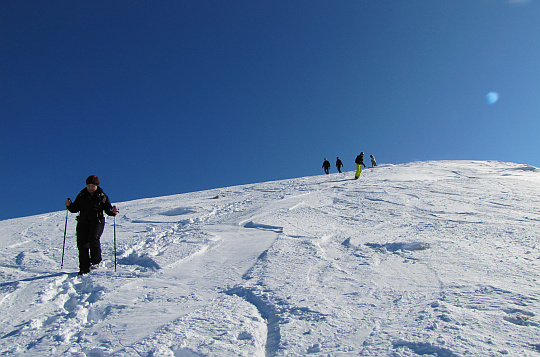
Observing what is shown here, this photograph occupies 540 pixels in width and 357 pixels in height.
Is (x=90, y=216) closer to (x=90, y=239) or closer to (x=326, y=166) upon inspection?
(x=90, y=239)

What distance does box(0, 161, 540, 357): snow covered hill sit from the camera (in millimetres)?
2578

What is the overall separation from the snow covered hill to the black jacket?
842 mm

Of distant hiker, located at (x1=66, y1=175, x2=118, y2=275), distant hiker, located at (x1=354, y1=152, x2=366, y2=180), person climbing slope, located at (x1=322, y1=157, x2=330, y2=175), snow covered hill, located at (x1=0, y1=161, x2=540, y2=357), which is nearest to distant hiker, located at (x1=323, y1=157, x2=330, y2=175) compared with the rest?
person climbing slope, located at (x1=322, y1=157, x2=330, y2=175)

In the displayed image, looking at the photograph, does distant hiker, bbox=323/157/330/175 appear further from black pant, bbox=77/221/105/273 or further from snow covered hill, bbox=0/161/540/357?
black pant, bbox=77/221/105/273

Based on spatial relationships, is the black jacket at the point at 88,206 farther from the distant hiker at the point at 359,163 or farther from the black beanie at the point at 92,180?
the distant hiker at the point at 359,163

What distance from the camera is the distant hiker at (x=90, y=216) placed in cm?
490

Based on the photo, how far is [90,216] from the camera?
16.5 ft

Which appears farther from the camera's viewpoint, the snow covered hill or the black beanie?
the black beanie

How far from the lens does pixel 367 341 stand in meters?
2.54

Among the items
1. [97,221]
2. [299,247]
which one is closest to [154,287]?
[97,221]

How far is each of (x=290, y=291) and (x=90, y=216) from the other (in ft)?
11.6

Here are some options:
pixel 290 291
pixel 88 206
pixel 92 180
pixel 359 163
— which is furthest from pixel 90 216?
pixel 359 163

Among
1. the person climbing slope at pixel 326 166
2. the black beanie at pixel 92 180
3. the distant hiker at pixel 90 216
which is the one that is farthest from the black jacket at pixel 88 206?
the person climbing slope at pixel 326 166

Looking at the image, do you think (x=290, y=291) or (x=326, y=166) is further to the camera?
(x=326, y=166)
